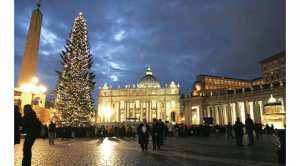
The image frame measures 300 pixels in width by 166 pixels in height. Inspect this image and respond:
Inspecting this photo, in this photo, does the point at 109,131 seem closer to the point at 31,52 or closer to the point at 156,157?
the point at 31,52

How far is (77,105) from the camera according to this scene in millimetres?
23594

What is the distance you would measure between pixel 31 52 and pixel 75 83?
22.9 ft

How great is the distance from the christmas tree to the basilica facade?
206 feet

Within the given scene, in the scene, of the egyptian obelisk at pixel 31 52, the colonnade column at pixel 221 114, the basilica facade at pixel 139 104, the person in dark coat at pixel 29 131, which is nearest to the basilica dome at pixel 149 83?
the basilica facade at pixel 139 104

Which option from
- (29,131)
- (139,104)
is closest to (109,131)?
(29,131)

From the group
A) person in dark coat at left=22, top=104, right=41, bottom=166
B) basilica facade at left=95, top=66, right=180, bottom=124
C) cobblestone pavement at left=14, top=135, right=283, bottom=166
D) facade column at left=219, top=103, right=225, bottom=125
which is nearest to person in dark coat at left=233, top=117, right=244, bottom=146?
cobblestone pavement at left=14, top=135, right=283, bottom=166

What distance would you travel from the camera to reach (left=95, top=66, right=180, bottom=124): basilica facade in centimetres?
8906

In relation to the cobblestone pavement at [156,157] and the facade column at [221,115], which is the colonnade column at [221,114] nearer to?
the facade column at [221,115]

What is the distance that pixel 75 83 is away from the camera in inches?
945

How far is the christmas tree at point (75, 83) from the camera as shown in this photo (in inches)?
917

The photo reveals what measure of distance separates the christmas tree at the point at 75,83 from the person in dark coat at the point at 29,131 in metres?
18.6
